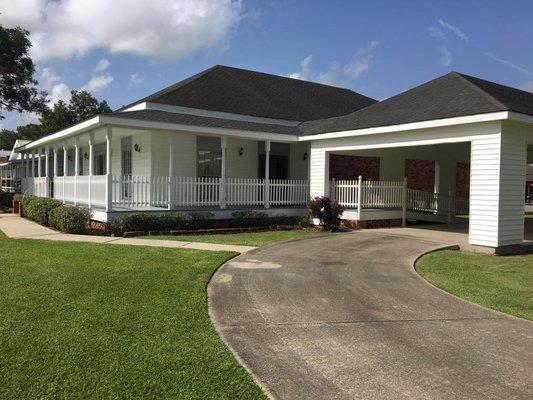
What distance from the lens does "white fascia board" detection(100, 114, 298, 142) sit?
13.6 metres

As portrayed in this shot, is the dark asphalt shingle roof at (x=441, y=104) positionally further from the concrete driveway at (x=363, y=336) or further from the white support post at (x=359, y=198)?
A: the concrete driveway at (x=363, y=336)

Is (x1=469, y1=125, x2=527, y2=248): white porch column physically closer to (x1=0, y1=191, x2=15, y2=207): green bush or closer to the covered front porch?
the covered front porch

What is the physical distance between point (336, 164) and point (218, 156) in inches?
217

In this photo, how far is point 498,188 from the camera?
11273 mm

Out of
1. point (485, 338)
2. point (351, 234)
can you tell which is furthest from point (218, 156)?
point (485, 338)

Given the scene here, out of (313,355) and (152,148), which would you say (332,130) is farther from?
(313,355)

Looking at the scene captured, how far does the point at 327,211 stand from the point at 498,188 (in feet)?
18.8

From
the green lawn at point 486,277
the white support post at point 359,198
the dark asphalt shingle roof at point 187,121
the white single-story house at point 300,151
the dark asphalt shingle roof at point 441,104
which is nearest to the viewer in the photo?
the green lawn at point 486,277

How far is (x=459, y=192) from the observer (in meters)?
29.0

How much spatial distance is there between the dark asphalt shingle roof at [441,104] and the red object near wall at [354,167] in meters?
3.14

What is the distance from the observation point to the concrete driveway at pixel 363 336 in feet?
13.3

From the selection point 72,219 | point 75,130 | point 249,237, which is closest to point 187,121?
point 75,130

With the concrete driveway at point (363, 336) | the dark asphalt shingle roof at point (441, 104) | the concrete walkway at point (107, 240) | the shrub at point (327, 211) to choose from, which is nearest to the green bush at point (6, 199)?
the concrete walkway at point (107, 240)

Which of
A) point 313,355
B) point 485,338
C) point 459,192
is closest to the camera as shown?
point 313,355
